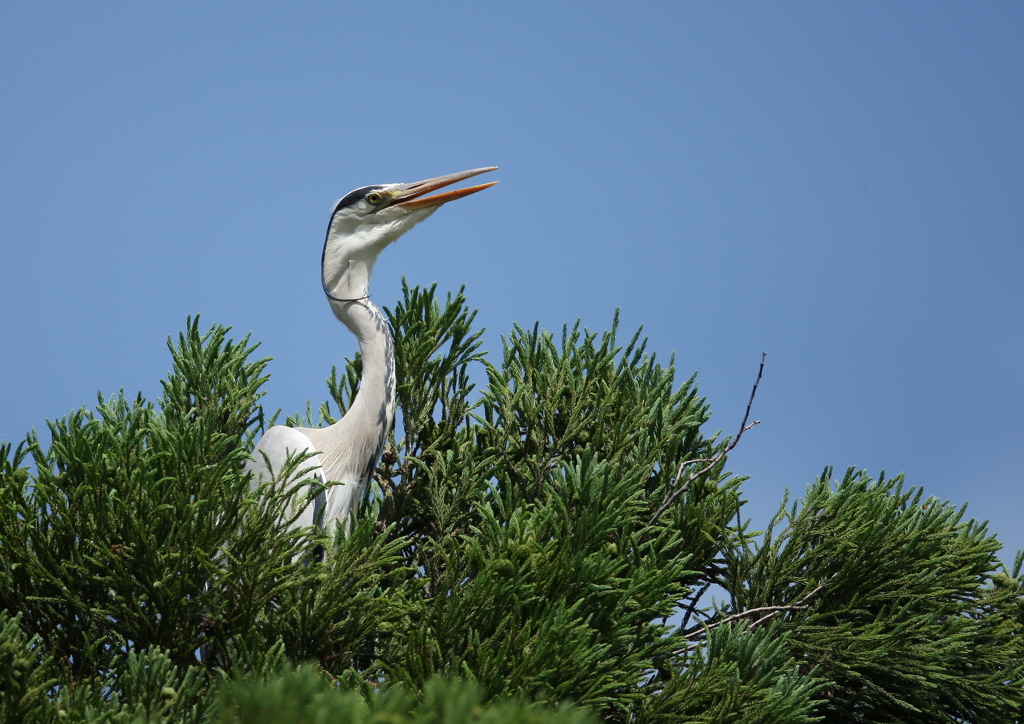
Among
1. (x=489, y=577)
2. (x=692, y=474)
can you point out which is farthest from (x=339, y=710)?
(x=692, y=474)

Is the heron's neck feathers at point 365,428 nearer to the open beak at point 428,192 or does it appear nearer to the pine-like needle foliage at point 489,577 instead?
the pine-like needle foliage at point 489,577

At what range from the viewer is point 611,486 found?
375 centimetres

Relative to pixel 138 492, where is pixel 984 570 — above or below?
above

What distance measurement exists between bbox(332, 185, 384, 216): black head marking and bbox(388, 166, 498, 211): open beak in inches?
5.8

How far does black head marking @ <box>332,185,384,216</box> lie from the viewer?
5285 mm

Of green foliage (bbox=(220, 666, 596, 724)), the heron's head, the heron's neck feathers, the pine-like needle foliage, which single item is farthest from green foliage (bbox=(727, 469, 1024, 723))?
green foliage (bbox=(220, 666, 596, 724))

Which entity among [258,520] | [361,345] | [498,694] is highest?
[361,345]

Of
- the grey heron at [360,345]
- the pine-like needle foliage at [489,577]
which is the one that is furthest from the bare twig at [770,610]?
the grey heron at [360,345]

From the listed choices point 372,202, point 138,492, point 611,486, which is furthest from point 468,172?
point 138,492

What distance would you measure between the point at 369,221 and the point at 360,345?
76cm

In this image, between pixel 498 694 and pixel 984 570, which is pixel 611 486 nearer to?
pixel 498 694

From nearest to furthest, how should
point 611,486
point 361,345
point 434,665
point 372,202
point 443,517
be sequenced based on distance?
point 434,665, point 611,486, point 443,517, point 361,345, point 372,202

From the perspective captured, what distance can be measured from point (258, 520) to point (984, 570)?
12.1 ft

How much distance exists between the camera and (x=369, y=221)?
527 cm
